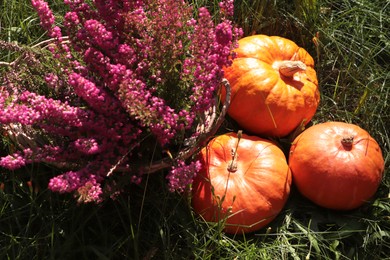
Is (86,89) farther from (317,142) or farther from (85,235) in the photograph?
(317,142)

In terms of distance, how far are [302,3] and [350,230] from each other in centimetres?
125

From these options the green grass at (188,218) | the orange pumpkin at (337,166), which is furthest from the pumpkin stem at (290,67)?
the green grass at (188,218)

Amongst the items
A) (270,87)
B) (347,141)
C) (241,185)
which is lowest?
(241,185)

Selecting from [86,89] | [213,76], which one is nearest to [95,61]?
[86,89]

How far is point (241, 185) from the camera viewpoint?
2160mm

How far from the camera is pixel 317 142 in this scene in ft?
7.36

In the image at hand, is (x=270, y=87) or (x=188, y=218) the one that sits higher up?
(x=270, y=87)

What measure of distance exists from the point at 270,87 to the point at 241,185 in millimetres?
481

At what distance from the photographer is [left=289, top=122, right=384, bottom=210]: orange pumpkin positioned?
2.18 m

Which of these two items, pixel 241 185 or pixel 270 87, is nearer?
pixel 241 185

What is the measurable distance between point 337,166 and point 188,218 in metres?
0.70

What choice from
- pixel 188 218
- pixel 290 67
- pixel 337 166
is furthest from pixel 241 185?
pixel 290 67

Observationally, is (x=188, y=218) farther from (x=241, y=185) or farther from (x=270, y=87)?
(x=270, y=87)

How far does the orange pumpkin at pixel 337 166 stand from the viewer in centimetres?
218
